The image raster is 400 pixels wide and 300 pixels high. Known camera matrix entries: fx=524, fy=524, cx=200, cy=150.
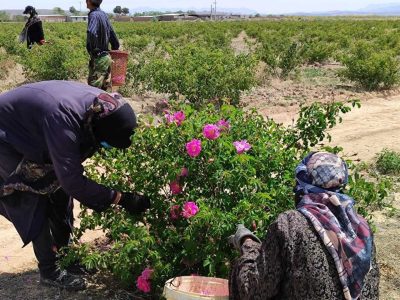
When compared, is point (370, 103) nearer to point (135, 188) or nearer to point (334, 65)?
point (334, 65)

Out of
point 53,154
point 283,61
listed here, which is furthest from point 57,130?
point 283,61

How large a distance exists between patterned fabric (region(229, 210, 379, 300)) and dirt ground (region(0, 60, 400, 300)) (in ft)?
3.70

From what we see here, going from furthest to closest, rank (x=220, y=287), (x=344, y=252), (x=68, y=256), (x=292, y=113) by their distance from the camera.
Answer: (x=292, y=113) → (x=68, y=256) → (x=220, y=287) → (x=344, y=252)

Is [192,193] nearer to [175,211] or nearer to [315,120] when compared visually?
[175,211]

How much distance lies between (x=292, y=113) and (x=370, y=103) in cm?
196

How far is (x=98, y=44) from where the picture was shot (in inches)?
254

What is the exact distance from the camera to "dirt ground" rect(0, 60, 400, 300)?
3.37m

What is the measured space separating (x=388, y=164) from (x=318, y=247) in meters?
4.09

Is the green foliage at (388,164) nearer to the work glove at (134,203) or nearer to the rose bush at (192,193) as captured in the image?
the rose bush at (192,193)

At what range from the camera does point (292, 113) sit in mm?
8562

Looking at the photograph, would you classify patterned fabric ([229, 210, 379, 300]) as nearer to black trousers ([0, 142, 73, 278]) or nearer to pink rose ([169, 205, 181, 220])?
pink rose ([169, 205, 181, 220])

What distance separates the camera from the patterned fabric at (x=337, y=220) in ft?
6.41

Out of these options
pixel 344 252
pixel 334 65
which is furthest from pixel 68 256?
pixel 334 65

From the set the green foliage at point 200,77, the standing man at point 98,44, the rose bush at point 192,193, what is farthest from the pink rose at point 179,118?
the green foliage at point 200,77
